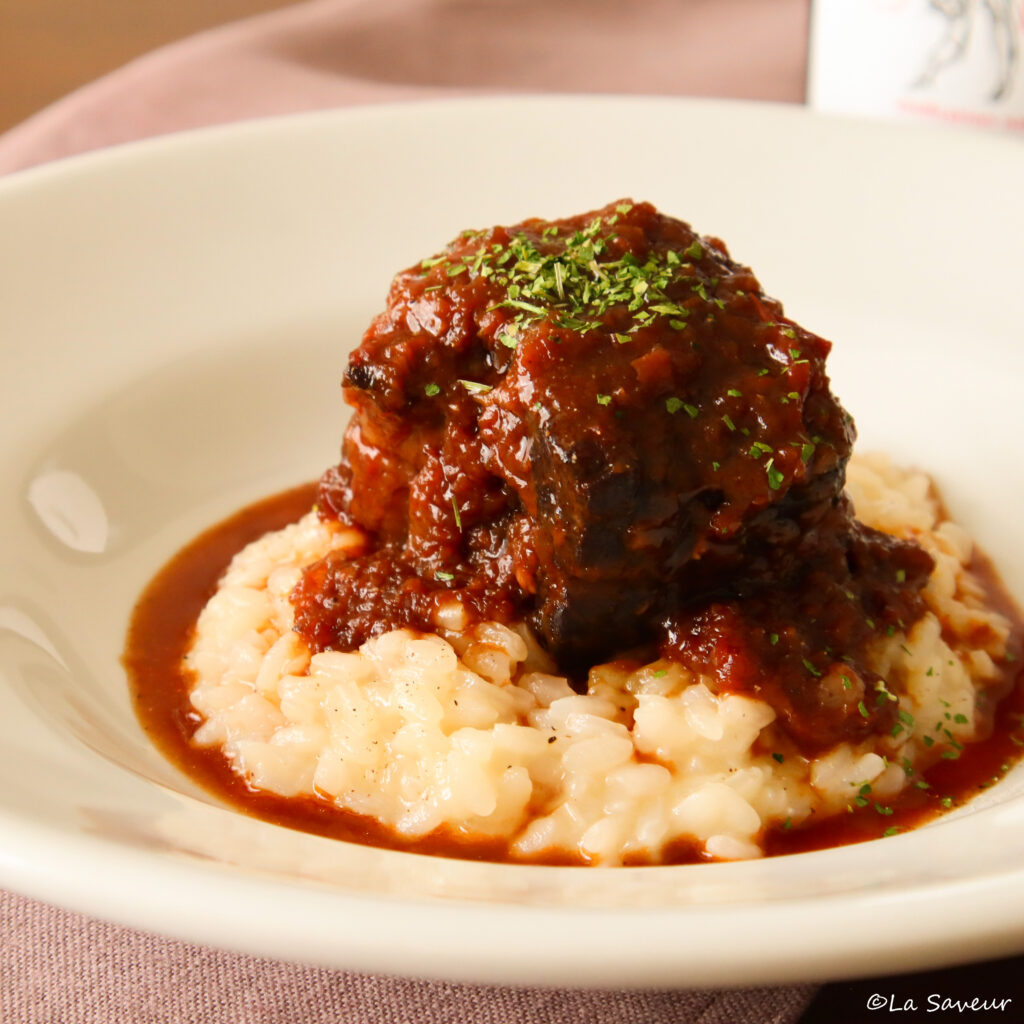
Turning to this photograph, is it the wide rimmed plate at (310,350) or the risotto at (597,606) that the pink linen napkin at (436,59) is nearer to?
the wide rimmed plate at (310,350)

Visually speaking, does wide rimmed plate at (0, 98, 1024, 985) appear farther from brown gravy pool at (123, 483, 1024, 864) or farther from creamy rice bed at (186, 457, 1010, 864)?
creamy rice bed at (186, 457, 1010, 864)

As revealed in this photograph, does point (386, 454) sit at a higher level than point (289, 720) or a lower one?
higher

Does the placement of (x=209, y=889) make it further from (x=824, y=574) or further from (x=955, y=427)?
(x=955, y=427)

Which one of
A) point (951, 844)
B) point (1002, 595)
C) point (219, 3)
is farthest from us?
point (219, 3)

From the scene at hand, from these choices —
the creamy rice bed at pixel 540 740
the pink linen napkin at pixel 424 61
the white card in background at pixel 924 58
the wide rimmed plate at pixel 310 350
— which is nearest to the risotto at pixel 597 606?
the creamy rice bed at pixel 540 740

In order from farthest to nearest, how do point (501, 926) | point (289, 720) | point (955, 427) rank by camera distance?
1. point (955, 427)
2. point (289, 720)
3. point (501, 926)

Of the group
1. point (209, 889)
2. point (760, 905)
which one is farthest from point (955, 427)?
point (209, 889)
